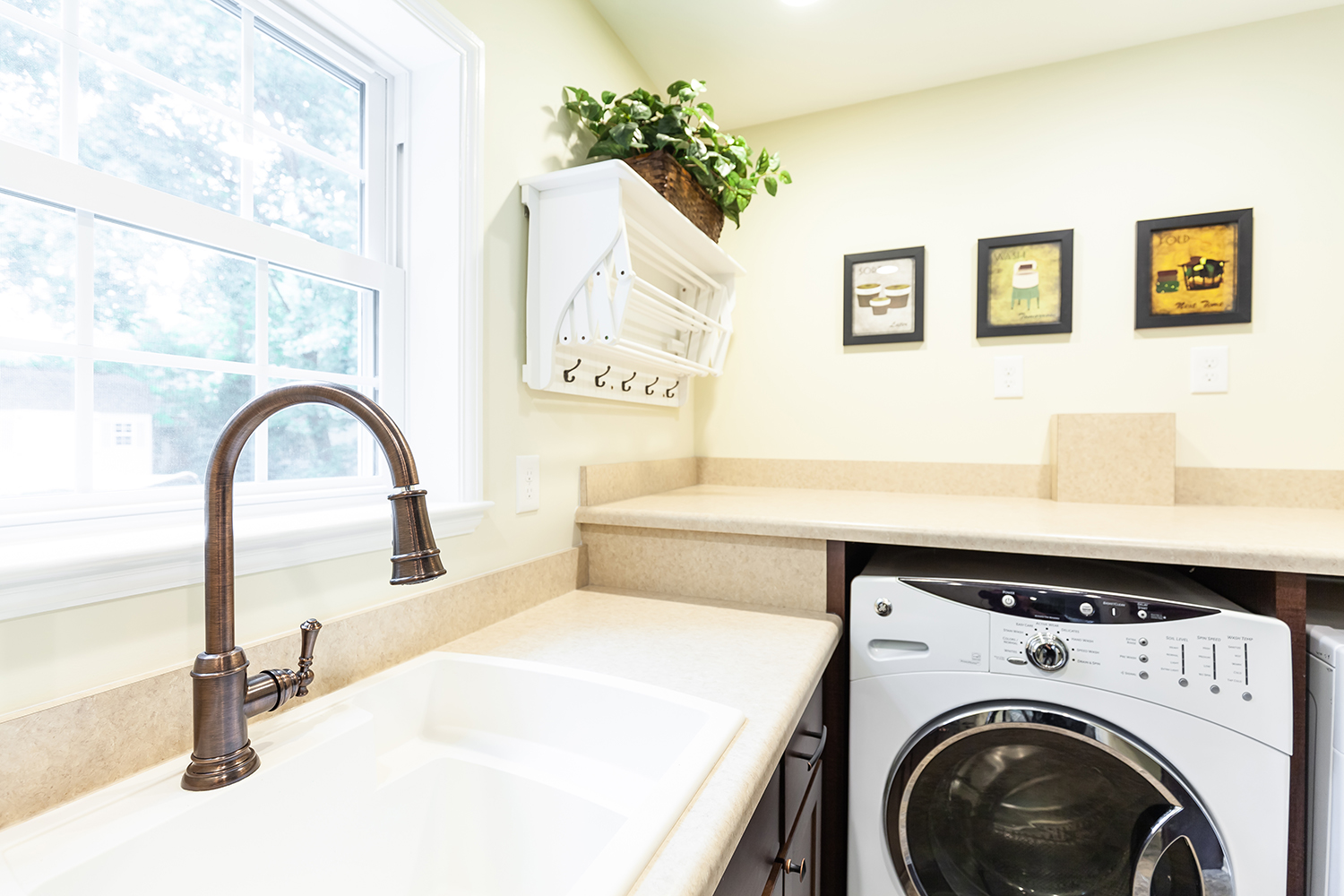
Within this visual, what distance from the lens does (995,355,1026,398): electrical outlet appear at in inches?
76.7

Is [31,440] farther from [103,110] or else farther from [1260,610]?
[1260,610]

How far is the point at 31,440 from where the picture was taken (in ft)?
2.51

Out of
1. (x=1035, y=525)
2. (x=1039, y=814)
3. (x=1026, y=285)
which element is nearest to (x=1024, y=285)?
(x=1026, y=285)

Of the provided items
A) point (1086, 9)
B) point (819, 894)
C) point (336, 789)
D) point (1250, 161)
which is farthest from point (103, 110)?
point (1250, 161)

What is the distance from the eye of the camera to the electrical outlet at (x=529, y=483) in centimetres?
134

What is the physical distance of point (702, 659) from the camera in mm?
1064

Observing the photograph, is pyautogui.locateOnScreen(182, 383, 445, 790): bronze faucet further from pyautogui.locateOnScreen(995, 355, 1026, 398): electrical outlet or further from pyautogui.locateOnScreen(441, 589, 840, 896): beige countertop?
pyautogui.locateOnScreen(995, 355, 1026, 398): electrical outlet

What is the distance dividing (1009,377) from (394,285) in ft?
5.73

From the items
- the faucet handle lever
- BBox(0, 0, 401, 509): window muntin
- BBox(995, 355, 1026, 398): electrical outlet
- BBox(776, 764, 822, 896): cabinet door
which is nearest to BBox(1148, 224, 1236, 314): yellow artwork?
BBox(995, 355, 1026, 398): electrical outlet

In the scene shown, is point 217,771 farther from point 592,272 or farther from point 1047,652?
point 1047,652

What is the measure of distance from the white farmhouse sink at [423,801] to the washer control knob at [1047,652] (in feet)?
2.27

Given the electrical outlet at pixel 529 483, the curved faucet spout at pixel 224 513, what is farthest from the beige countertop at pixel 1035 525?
the curved faucet spout at pixel 224 513

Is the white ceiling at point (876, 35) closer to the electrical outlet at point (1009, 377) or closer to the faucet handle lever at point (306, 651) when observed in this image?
the electrical outlet at point (1009, 377)

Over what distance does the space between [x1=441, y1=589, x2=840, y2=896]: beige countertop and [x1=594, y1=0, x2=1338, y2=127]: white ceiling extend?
1.36 metres
